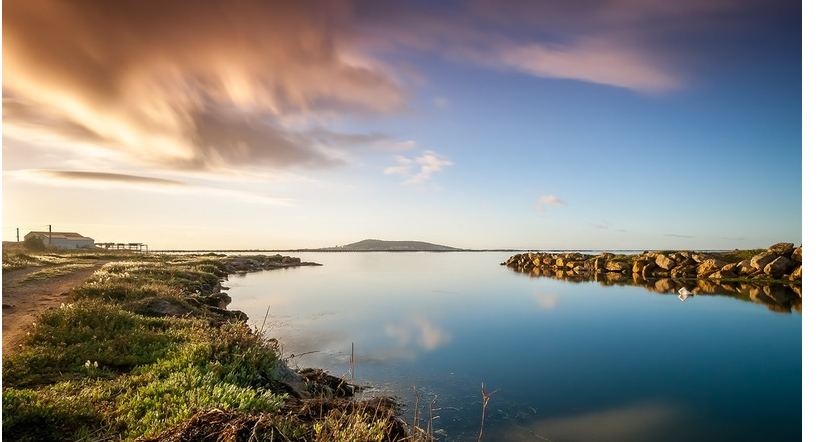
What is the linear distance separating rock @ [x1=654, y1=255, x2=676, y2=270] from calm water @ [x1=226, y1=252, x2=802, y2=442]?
17.6 m

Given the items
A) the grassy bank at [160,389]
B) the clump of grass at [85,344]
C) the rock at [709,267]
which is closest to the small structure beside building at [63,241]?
the clump of grass at [85,344]

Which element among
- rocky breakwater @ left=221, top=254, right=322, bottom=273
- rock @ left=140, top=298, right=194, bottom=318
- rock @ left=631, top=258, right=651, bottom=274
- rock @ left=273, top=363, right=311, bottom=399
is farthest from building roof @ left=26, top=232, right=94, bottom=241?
rock @ left=631, top=258, right=651, bottom=274

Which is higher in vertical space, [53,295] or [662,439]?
[53,295]

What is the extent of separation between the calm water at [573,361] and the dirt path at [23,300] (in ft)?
27.2

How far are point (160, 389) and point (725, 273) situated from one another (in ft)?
160

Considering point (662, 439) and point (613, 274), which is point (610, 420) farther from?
point (613, 274)

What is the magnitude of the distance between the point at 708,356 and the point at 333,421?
17.7 meters

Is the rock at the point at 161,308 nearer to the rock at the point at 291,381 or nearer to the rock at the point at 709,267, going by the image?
the rock at the point at 291,381

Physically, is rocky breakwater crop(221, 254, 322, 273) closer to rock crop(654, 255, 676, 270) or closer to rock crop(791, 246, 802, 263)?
rock crop(654, 255, 676, 270)

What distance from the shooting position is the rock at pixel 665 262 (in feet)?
147

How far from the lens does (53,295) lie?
65.0ft

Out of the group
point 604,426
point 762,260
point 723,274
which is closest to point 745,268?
point 762,260

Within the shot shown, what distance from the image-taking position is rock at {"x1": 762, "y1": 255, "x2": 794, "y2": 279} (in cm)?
3425
